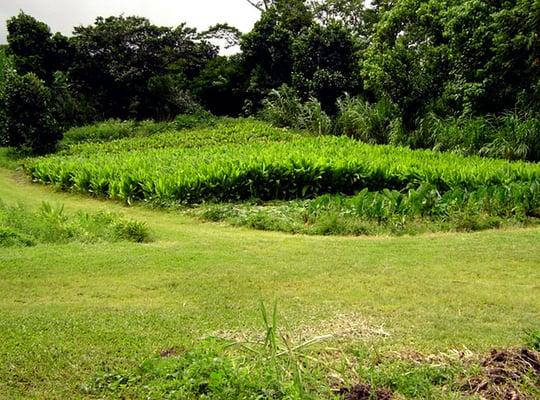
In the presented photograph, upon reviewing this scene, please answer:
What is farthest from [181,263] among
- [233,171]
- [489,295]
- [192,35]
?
[192,35]

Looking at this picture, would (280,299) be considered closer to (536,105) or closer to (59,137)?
(536,105)

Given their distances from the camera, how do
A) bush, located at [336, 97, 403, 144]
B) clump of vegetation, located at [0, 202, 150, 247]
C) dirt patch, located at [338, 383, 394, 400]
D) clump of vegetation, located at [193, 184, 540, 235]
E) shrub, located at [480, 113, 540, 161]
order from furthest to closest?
1. bush, located at [336, 97, 403, 144]
2. shrub, located at [480, 113, 540, 161]
3. clump of vegetation, located at [193, 184, 540, 235]
4. clump of vegetation, located at [0, 202, 150, 247]
5. dirt patch, located at [338, 383, 394, 400]

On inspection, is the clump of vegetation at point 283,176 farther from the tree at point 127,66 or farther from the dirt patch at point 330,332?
the tree at point 127,66

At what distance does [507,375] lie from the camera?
382 centimetres

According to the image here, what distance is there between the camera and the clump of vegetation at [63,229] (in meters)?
7.63

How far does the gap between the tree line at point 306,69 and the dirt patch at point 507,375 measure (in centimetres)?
1135

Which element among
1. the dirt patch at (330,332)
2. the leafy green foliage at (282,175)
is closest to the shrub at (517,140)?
the leafy green foliage at (282,175)

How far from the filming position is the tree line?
52.2 ft

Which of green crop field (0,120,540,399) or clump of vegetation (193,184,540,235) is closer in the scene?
green crop field (0,120,540,399)

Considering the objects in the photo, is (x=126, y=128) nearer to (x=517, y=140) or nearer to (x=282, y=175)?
(x=282, y=175)

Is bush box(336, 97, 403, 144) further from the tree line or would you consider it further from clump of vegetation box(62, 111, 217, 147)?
clump of vegetation box(62, 111, 217, 147)

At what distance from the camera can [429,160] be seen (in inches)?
502

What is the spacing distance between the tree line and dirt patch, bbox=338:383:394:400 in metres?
12.0

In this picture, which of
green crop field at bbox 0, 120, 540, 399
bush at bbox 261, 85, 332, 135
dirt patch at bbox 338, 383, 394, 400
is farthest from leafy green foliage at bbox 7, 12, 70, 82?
dirt patch at bbox 338, 383, 394, 400
